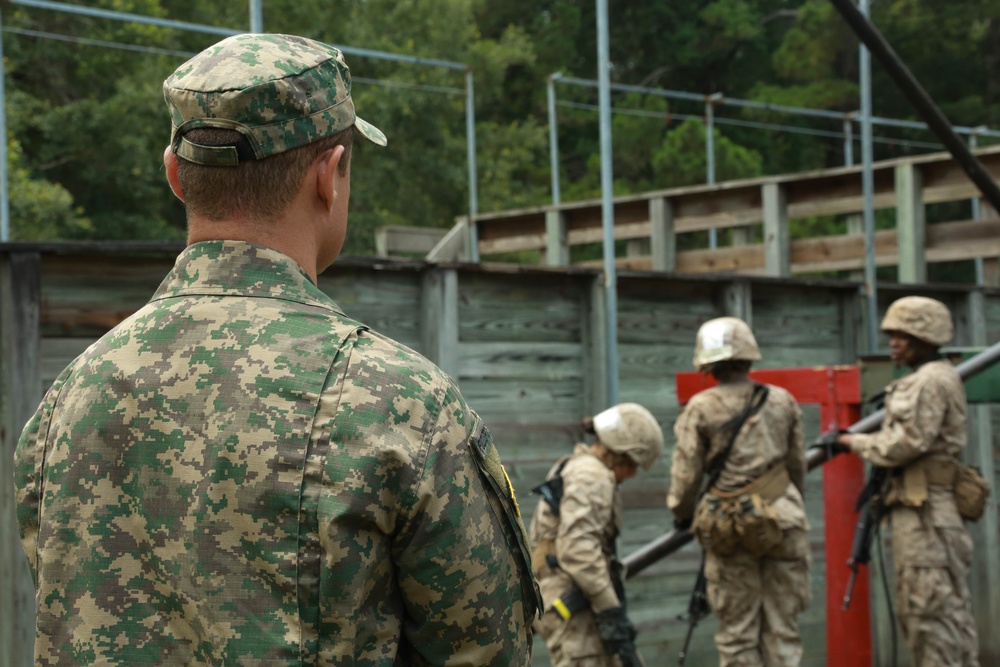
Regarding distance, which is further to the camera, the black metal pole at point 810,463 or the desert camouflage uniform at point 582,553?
the black metal pole at point 810,463

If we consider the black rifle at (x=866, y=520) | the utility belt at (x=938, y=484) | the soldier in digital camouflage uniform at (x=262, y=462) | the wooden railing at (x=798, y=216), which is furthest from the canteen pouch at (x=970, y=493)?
the soldier in digital camouflage uniform at (x=262, y=462)

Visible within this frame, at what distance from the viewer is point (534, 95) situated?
89.5 ft

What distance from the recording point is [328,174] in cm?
193

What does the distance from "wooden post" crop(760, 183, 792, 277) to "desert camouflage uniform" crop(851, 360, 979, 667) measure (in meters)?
2.31

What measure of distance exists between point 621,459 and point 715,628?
2.54 m

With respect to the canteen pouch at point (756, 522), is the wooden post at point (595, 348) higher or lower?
higher

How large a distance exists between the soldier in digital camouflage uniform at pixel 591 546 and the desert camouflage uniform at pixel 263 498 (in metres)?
3.54

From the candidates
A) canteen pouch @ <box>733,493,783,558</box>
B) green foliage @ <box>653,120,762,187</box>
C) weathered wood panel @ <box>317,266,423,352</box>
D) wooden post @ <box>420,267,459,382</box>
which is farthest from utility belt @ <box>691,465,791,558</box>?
green foliage @ <box>653,120,762,187</box>

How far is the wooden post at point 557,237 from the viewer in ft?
34.7

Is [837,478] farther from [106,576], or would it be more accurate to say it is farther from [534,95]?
[534,95]

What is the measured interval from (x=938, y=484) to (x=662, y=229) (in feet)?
11.1

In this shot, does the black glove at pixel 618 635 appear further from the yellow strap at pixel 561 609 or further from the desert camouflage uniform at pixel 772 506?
the desert camouflage uniform at pixel 772 506

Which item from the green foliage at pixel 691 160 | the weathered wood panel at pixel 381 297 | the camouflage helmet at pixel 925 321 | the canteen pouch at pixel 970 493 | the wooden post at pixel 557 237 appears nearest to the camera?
the weathered wood panel at pixel 381 297

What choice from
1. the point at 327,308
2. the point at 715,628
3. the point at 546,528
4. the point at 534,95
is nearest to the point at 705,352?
Result: the point at 546,528
